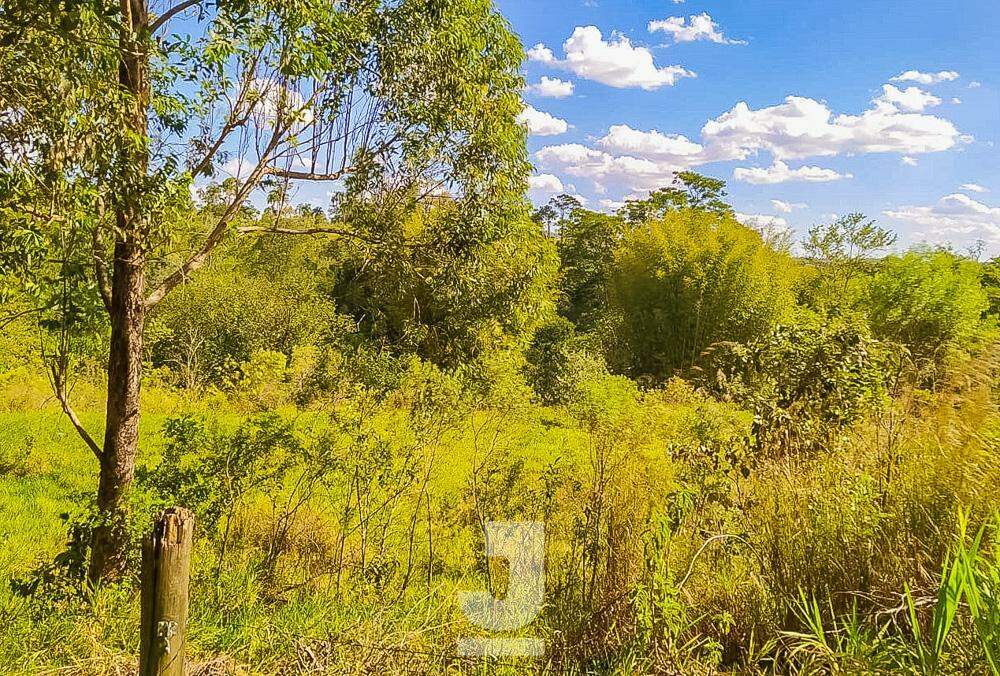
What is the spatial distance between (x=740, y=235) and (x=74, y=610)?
1668 cm

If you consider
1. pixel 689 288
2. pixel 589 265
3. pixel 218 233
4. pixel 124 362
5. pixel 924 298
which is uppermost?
pixel 589 265

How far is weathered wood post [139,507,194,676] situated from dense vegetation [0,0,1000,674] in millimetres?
523

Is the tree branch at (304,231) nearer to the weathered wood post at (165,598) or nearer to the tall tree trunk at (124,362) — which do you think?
the tall tree trunk at (124,362)

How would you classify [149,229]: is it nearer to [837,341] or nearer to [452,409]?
[452,409]

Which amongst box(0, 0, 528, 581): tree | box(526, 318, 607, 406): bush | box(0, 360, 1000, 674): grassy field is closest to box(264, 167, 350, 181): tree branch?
A: box(0, 0, 528, 581): tree

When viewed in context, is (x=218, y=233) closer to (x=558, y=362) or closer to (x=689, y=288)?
(x=558, y=362)

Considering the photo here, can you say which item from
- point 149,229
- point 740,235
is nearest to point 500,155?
point 149,229

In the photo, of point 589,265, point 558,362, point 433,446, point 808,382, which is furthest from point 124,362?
point 589,265

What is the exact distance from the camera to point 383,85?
14.0 ft

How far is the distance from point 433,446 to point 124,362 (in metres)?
2.11

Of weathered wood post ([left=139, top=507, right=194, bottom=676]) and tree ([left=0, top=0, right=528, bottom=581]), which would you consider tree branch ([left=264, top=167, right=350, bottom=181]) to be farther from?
weathered wood post ([left=139, top=507, right=194, bottom=676])

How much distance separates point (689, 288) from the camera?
55.1ft

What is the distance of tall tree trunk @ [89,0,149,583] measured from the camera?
3.10 m

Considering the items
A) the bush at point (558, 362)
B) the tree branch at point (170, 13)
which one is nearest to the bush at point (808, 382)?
the tree branch at point (170, 13)
